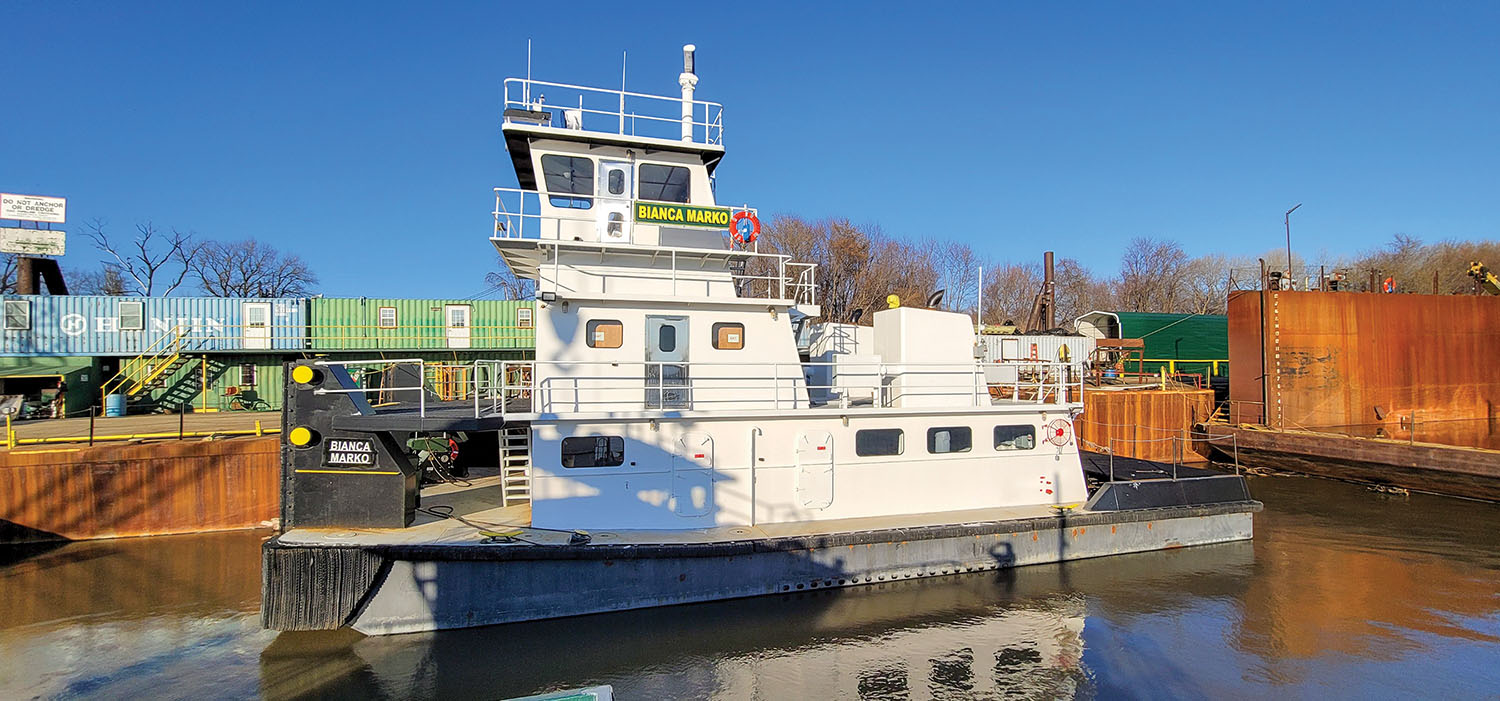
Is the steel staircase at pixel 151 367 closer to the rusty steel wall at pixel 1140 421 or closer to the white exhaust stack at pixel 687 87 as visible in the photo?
the white exhaust stack at pixel 687 87

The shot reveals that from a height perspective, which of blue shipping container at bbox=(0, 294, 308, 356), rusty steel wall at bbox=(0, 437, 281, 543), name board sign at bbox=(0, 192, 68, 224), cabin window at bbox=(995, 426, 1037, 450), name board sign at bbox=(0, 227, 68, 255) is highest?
name board sign at bbox=(0, 192, 68, 224)

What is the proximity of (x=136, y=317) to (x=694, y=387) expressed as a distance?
2093 centimetres

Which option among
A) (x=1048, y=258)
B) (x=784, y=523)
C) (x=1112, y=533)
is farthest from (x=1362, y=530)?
(x=1048, y=258)

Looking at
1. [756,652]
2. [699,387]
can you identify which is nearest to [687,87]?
[699,387]

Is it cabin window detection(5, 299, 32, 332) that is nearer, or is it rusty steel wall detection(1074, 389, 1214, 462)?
rusty steel wall detection(1074, 389, 1214, 462)

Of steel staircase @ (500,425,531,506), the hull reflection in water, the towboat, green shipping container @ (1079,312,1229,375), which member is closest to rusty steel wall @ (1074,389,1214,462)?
green shipping container @ (1079,312,1229,375)

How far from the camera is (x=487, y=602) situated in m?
7.63

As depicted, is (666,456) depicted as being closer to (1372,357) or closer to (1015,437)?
(1015,437)

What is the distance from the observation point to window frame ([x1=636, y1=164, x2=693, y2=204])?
966 centimetres

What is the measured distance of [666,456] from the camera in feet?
27.9

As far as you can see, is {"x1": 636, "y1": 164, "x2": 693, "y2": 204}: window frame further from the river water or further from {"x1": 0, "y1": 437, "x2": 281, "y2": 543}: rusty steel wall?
{"x1": 0, "y1": 437, "x2": 281, "y2": 543}: rusty steel wall

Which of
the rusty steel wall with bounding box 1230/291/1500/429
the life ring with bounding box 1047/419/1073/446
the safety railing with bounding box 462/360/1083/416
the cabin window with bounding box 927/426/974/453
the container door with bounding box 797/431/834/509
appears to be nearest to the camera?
the safety railing with bounding box 462/360/1083/416

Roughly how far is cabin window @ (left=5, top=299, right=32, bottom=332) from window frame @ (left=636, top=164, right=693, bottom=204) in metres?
21.8

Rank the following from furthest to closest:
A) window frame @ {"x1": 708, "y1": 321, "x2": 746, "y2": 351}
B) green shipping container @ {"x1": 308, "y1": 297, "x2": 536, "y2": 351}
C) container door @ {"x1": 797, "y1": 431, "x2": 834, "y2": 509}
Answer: green shipping container @ {"x1": 308, "y1": 297, "x2": 536, "y2": 351} → window frame @ {"x1": 708, "y1": 321, "x2": 746, "y2": 351} → container door @ {"x1": 797, "y1": 431, "x2": 834, "y2": 509}
